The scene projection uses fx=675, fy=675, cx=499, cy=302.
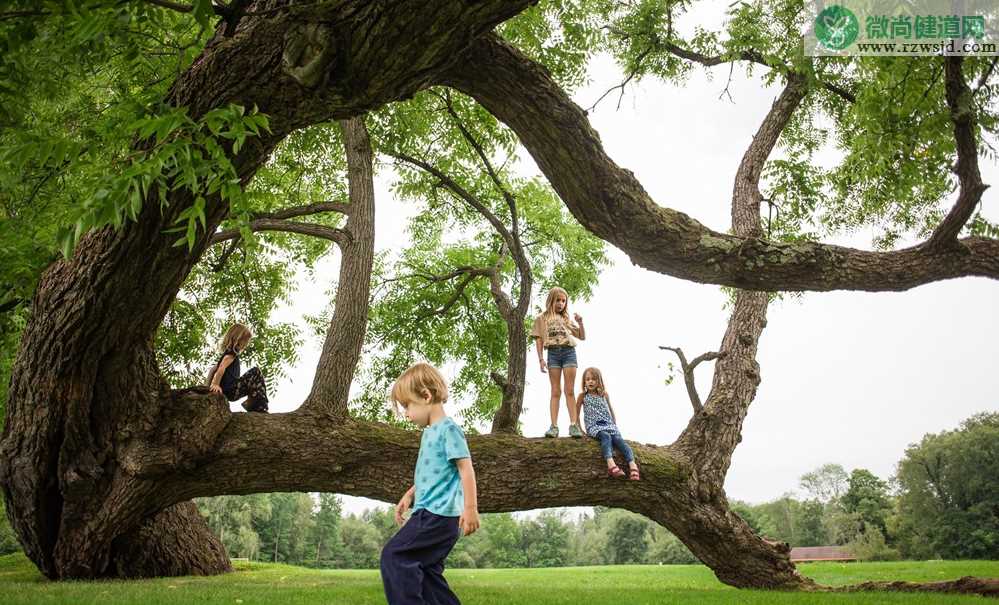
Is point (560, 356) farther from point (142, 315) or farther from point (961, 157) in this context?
point (961, 157)

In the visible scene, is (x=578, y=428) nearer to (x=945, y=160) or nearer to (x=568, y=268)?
(x=945, y=160)

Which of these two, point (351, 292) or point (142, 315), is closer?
point (142, 315)

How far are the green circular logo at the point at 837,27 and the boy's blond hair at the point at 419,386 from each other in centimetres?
664

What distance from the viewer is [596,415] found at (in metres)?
7.89

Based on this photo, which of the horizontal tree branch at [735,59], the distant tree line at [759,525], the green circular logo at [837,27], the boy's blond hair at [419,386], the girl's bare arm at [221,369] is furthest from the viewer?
the distant tree line at [759,525]

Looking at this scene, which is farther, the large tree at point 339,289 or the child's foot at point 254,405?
the child's foot at point 254,405

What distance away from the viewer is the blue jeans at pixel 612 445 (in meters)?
7.77

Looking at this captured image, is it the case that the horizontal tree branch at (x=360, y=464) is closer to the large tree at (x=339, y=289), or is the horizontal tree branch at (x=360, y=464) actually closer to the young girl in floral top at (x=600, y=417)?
the large tree at (x=339, y=289)

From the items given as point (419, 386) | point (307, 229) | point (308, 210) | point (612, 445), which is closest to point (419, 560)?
point (419, 386)

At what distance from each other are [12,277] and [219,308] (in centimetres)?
662

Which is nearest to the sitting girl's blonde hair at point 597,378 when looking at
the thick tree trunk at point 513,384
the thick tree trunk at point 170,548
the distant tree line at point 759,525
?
the thick tree trunk at point 513,384

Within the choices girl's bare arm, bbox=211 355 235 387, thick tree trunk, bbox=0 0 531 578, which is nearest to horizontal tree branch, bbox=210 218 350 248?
girl's bare arm, bbox=211 355 235 387

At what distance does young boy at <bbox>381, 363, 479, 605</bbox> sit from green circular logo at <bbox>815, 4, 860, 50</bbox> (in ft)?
22.4

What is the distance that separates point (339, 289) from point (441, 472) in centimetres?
511
